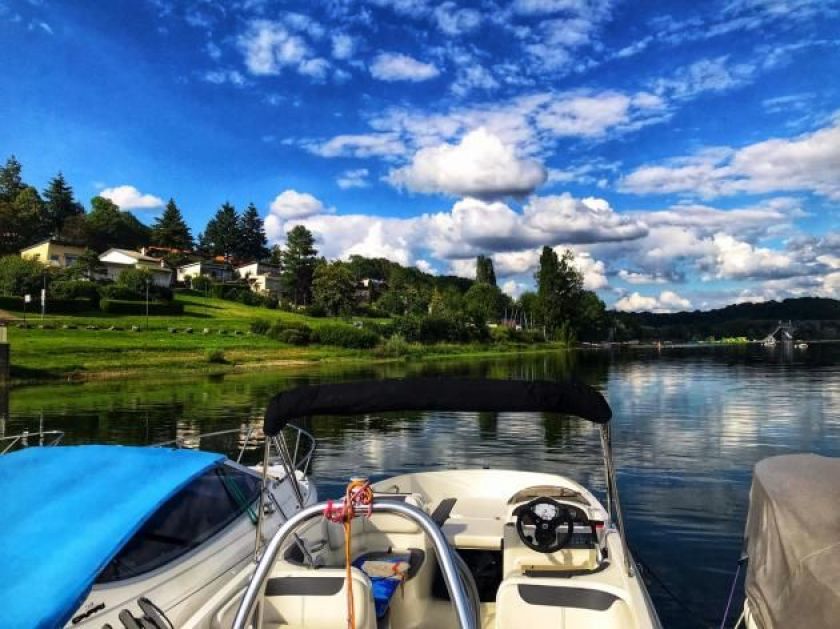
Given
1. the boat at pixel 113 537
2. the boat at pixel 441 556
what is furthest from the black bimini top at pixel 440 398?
the boat at pixel 113 537

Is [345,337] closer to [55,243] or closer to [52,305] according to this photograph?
[52,305]

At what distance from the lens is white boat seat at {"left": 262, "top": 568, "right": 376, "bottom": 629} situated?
4348 mm

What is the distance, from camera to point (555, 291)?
4702 inches

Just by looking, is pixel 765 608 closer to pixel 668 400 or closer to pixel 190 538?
pixel 190 538

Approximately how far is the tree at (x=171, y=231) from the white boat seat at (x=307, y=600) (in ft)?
415

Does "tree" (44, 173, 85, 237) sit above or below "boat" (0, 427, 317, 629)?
above

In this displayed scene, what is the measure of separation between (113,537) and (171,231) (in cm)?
12636

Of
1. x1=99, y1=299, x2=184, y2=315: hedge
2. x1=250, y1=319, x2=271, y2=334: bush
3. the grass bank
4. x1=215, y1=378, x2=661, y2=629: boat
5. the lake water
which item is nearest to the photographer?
x1=215, y1=378, x2=661, y2=629: boat

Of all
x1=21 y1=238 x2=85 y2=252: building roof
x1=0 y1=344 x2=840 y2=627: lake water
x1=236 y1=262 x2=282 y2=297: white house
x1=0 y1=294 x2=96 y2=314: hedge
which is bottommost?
x1=0 y1=344 x2=840 y2=627: lake water

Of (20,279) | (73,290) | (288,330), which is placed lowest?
(288,330)

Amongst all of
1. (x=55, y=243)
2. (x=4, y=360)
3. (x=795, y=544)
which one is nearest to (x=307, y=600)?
(x=795, y=544)

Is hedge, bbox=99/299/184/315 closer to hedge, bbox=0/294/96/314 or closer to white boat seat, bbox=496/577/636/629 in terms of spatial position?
hedge, bbox=0/294/96/314

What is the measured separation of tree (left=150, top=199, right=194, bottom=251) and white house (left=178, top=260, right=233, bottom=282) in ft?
29.5

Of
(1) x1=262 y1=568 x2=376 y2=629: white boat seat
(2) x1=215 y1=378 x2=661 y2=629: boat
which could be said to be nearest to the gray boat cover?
(2) x1=215 y1=378 x2=661 y2=629: boat
